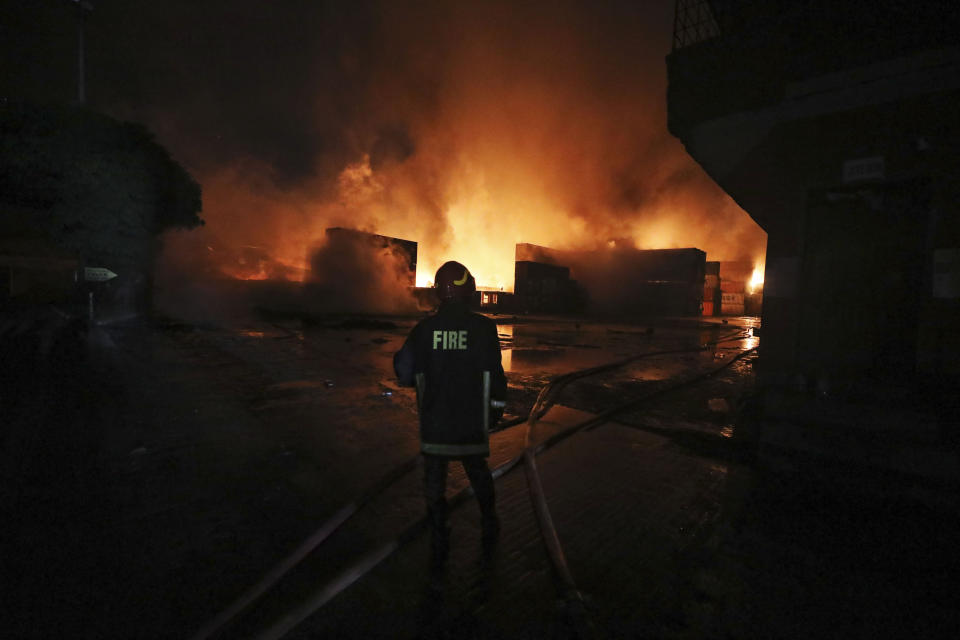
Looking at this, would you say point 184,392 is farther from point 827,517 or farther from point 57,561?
point 827,517

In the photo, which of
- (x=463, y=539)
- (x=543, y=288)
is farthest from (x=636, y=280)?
(x=463, y=539)

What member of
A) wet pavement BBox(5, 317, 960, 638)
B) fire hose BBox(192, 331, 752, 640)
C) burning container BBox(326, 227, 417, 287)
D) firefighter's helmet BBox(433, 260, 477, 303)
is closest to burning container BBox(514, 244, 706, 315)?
burning container BBox(326, 227, 417, 287)

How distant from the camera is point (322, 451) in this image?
174 inches

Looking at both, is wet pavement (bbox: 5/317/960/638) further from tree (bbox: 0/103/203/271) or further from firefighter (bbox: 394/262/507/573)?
tree (bbox: 0/103/203/271)

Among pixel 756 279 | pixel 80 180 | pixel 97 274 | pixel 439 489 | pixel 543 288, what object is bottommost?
pixel 439 489

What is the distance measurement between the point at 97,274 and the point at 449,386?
20845mm

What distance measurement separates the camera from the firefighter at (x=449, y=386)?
2.54 metres

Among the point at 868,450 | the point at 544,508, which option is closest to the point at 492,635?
the point at 544,508

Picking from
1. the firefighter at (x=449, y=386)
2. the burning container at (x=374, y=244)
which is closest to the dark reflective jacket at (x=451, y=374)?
the firefighter at (x=449, y=386)

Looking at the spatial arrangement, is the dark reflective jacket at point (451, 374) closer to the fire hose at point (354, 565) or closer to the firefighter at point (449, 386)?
the firefighter at point (449, 386)

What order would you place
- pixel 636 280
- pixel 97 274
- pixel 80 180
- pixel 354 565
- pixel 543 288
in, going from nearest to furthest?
pixel 354 565
pixel 80 180
pixel 97 274
pixel 543 288
pixel 636 280

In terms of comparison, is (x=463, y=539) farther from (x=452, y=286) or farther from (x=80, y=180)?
(x=80, y=180)

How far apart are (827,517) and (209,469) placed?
5.18 m

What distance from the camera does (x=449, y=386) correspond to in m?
2.53
